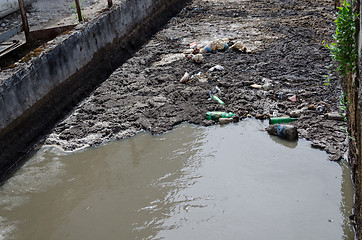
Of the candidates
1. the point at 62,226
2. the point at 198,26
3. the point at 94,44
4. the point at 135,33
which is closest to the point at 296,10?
the point at 198,26

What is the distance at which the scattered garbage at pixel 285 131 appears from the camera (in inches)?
235

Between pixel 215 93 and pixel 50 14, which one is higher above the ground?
pixel 50 14

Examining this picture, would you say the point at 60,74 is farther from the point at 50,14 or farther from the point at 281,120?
the point at 50,14

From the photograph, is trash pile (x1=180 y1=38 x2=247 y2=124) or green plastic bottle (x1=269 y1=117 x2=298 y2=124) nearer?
green plastic bottle (x1=269 y1=117 x2=298 y2=124)

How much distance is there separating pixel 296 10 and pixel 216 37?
3.18 meters

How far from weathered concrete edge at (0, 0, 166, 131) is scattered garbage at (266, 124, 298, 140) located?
13.2ft

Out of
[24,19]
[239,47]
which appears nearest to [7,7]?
[24,19]

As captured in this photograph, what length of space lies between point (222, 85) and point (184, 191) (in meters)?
3.02

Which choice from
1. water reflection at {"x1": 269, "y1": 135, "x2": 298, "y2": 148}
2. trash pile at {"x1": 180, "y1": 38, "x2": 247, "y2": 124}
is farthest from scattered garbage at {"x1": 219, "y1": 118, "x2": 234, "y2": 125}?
water reflection at {"x1": 269, "y1": 135, "x2": 298, "y2": 148}

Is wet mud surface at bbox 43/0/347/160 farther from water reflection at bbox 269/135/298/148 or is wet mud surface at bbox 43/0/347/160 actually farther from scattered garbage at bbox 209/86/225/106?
water reflection at bbox 269/135/298/148

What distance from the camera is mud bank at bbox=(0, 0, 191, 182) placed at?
6246 millimetres

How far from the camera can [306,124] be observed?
6.23m

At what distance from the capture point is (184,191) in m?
5.16

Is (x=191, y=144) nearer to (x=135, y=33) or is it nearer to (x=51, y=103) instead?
(x=51, y=103)
